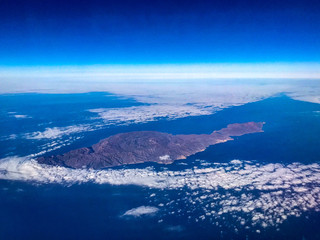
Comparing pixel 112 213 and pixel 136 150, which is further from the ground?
pixel 136 150

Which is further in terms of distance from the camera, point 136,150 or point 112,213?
point 136,150

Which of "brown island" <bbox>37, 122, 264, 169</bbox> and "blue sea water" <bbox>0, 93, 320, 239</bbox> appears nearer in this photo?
"blue sea water" <bbox>0, 93, 320, 239</bbox>

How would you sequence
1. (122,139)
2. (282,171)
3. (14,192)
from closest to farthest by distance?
(14,192) < (282,171) < (122,139)

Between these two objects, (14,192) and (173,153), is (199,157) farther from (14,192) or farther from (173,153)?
(14,192)

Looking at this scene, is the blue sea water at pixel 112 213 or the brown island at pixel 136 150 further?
the brown island at pixel 136 150

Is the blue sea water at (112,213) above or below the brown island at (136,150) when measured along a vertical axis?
below

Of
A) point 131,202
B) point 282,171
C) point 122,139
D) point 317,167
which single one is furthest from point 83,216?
point 317,167

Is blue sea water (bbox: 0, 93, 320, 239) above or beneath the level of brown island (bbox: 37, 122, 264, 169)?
beneath

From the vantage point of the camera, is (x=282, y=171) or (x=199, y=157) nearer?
Answer: (x=282, y=171)
